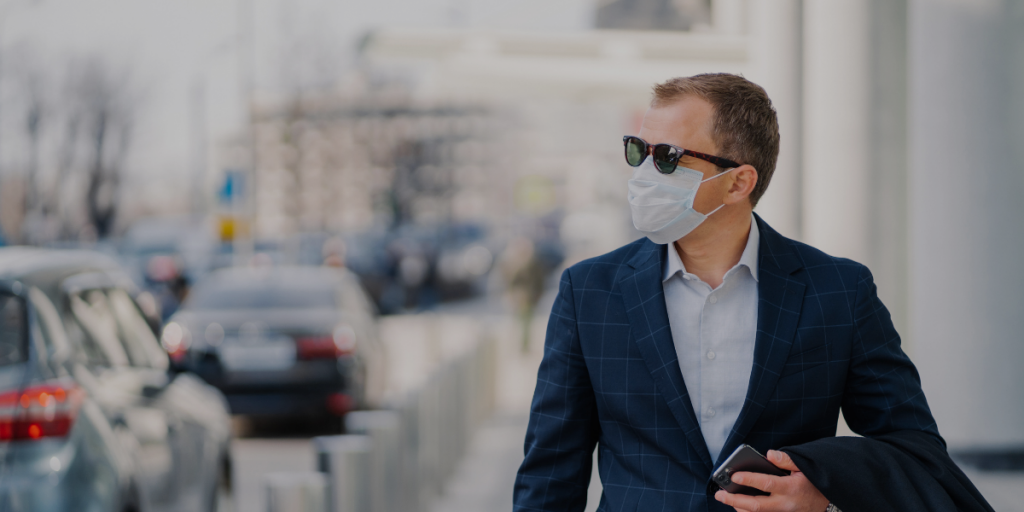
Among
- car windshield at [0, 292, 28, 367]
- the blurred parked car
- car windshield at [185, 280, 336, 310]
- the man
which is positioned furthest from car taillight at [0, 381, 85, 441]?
car windshield at [185, 280, 336, 310]

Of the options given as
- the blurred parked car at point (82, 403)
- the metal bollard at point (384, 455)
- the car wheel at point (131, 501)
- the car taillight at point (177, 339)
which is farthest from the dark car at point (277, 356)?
the car wheel at point (131, 501)

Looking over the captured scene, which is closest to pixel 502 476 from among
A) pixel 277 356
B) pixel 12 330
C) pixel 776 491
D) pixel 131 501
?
pixel 277 356

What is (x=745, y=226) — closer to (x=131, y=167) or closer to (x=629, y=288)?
(x=629, y=288)

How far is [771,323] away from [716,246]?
9.7 inches

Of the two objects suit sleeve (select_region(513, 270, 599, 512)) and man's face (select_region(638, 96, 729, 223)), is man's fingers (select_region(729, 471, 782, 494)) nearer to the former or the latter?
suit sleeve (select_region(513, 270, 599, 512))

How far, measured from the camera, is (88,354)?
4.42 m

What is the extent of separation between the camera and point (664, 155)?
237cm

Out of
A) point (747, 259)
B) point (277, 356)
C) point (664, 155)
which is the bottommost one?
point (277, 356)

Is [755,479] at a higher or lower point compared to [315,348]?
higher

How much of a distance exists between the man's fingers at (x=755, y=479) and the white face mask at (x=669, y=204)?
562 millimetres

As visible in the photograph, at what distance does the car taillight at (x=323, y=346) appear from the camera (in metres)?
10.0

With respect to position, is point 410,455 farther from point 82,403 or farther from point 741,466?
point 741,466

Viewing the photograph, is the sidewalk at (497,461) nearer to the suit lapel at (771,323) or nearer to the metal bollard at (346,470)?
the metal bollard at (346,470)

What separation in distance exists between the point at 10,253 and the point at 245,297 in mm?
6153
